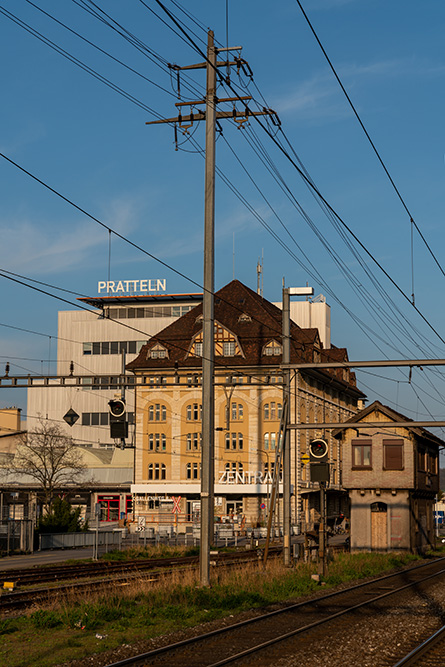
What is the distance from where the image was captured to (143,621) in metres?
17.5

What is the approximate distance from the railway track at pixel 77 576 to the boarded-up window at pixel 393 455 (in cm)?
996

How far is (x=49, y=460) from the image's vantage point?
8375 cm

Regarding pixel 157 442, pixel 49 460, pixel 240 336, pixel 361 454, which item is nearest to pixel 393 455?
pixel 361 454

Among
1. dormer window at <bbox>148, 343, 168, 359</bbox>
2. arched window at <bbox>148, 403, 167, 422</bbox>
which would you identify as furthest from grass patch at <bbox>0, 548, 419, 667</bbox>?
dormer window at <bbox>148, 343, 168, 359</bbox>

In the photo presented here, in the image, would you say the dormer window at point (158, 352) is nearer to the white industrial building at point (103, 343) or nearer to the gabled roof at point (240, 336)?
the gabled roof at point (240, 336)

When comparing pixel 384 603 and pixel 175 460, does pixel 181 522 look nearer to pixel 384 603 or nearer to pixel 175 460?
pixel 175 460

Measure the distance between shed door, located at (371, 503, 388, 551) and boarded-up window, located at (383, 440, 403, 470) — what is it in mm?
2181

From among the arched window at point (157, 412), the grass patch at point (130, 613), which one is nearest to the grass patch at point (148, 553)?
the grass patch at point (130, 613)

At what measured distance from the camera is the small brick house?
4550 centimetres

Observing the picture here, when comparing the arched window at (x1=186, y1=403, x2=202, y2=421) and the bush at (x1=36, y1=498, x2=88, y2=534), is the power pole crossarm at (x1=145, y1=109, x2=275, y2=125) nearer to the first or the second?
the bush at (x1=36, y1=498, x2=88, y2=534)

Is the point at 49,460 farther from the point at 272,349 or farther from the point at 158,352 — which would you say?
the point at 272,349

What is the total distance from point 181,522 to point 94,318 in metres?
45.6

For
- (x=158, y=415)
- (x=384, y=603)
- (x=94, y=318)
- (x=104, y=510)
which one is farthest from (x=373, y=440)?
(x=94, y=318)

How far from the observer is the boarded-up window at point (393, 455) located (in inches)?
1823
